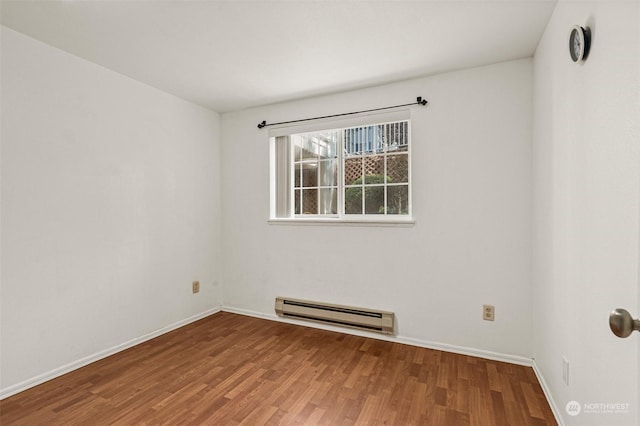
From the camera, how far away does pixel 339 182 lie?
10.7 feet

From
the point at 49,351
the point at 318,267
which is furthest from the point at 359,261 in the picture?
the point at 49,351

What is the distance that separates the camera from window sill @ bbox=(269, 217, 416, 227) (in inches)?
113

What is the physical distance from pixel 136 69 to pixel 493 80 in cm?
301

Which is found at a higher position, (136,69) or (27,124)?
(136,69)

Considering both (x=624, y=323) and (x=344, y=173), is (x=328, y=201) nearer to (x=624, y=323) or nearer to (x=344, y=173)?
(x=344, y=173)

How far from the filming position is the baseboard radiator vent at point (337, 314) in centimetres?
289

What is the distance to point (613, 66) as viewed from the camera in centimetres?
112

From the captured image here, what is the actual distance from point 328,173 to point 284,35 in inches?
59.1

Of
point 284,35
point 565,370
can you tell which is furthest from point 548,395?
point 284,35

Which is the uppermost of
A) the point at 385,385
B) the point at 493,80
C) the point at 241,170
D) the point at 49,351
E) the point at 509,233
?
the point at 493,80

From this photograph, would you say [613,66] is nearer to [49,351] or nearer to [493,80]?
[493,80]

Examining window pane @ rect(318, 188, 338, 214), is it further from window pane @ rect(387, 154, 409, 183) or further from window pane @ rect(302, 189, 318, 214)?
window pane @ rect(387, 154, 409, 183)

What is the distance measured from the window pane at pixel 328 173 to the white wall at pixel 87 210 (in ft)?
4.71

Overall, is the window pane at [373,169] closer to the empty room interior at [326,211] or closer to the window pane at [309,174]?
the empty room interior at [326,211]
